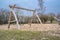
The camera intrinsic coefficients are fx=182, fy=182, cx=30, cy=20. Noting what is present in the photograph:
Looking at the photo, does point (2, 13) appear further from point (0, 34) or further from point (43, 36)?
point (43, 36)

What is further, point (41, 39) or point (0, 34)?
point (0, 34)

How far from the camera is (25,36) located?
25.2 feet

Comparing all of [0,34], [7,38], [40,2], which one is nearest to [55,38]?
[7,38]

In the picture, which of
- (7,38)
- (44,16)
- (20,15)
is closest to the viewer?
(7,38)

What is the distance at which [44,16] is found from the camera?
882 inches

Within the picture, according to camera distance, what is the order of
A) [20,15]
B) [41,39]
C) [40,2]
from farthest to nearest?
[40,2] → [20,15] → [41,39]

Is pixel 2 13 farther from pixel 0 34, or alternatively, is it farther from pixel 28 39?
pixel 28 39

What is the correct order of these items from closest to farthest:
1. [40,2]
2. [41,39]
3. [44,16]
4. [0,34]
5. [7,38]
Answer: [41,39] → [7,38] → [0,34] → [44,16] → [40,2]

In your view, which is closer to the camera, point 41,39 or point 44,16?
point 41,39

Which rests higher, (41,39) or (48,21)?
(41,39)

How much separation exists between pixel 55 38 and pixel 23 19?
42.4 feet

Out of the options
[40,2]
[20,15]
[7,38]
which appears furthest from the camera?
[40,2]

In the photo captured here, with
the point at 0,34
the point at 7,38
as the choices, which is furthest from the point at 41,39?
the point at 0,34

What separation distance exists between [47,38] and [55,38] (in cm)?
32
